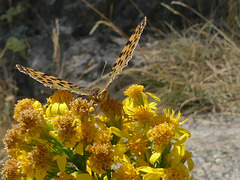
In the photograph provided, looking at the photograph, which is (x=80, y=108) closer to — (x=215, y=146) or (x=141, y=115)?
(x=141, y=115)

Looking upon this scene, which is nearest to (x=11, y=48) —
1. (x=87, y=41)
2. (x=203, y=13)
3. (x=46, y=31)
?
(x=46, y=31)

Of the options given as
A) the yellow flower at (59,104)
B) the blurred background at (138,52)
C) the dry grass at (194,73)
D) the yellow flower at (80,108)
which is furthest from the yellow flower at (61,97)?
the dry grass at (194,73)

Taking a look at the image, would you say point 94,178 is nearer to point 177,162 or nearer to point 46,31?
point 177,162

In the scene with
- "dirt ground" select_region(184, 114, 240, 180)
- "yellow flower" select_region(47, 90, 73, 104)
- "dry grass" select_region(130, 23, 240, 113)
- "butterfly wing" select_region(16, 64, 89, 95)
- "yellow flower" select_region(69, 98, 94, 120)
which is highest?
"butterfly wing" select_region(16, 64, 89, 95)

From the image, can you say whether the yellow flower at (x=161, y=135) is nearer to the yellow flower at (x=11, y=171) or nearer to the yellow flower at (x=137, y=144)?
the yellow flower at (x=137, y=144)

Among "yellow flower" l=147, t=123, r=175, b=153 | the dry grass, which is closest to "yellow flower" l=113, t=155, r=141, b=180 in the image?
"yellow flower" l=147, t=123, r=175, b=153

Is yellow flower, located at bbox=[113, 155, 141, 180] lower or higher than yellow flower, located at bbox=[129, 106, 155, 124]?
lower

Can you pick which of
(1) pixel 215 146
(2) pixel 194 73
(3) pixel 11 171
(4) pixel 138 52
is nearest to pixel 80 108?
(3) pixel 11 171

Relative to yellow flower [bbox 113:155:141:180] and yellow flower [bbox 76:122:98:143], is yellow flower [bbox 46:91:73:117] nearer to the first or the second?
yellow flower [bbox 76:122:98:143]
